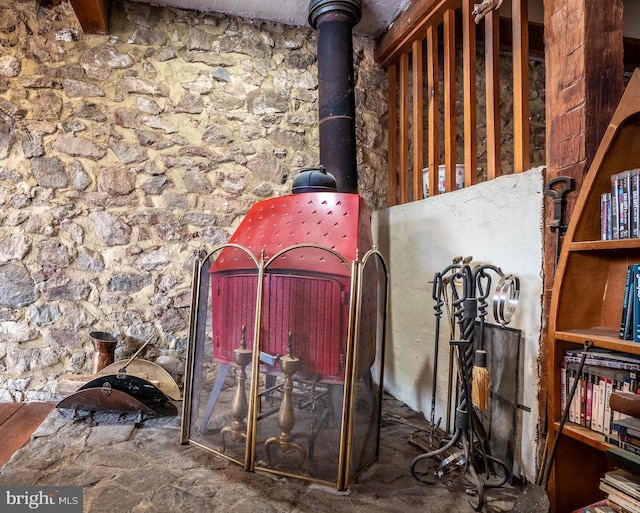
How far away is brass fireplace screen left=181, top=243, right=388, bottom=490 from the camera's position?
157cm

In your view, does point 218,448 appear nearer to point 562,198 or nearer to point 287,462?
point 287,462

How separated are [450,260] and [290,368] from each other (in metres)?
1.04

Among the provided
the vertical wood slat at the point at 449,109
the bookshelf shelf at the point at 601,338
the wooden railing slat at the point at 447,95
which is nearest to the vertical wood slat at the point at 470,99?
the wooden railing slat at the point at 447,95

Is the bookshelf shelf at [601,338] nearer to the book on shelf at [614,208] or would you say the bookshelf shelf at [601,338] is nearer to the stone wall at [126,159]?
the book on shelf at [614,208]

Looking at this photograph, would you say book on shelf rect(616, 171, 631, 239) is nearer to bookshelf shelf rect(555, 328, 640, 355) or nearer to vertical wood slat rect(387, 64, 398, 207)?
bookshelf shelf rect(555, 328, 640, 355)

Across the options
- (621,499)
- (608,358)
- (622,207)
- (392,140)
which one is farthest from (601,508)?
(392,140)

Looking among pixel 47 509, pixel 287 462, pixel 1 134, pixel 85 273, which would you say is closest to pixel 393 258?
pixel 287 462

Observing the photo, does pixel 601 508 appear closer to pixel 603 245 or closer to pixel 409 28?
pixel 603 245

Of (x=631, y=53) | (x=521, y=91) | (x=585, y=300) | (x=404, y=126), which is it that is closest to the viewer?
(x=585, y=300)

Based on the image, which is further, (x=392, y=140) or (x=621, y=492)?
→ (x=392, y=140)

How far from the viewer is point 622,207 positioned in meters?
1.26

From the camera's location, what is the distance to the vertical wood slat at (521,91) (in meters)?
1.75

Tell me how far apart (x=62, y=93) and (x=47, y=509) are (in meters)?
2.23

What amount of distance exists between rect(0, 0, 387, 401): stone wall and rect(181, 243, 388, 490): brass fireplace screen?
0.91 meters
